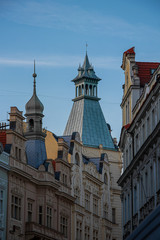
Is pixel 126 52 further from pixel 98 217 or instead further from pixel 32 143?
pixel 98 217

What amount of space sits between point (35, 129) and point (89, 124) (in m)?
28.0

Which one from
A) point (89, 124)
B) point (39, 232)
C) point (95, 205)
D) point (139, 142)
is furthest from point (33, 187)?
point (89, 124)

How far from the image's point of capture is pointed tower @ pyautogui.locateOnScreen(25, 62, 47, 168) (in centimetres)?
6353

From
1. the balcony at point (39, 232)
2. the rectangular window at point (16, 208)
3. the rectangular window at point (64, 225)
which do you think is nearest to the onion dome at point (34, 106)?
the rectangular window at point (64, 225)

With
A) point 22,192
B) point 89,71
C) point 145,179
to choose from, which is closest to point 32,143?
point 22,192

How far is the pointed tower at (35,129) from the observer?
63531mm

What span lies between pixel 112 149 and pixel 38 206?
3157 centimetres

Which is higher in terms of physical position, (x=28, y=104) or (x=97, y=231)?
(x=28, y=104)

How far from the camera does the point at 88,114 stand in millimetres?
93812

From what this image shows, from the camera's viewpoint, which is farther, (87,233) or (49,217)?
(87,233)

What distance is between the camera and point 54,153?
2657 inches

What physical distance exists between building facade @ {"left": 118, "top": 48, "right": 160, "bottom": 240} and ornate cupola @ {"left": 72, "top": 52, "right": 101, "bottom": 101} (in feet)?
126

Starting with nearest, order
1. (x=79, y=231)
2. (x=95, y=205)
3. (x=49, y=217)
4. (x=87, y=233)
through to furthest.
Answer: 1. (x=49, y=217)
2. (x=79, y=231)
3. (x=87, y=233)
4. (x=95, y=205)

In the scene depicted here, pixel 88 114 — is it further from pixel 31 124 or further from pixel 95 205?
pixel 31 124
